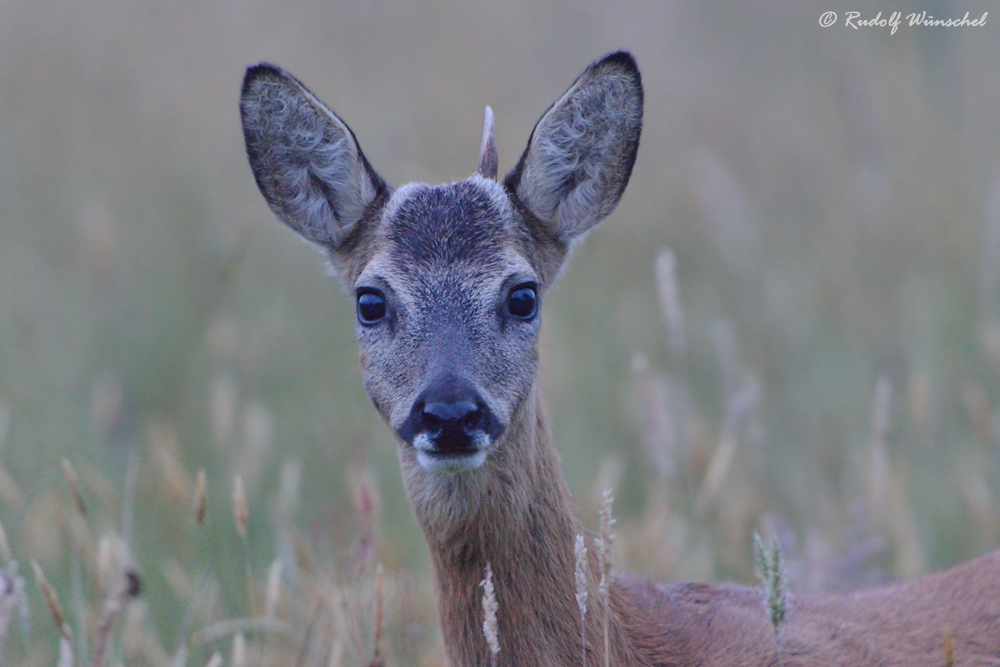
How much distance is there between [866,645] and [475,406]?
1.65m

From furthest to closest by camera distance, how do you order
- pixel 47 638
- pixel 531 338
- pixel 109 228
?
1. pixel 109 228
2. pixel 47 638
3. pixel 531 338

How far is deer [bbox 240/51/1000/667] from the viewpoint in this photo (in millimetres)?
3943

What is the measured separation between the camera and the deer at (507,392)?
12.9 feet

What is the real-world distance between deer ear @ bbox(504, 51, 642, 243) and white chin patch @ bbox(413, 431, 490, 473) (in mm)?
1197

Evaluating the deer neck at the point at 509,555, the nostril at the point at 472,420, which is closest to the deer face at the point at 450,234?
the nostril at the point at 472,420

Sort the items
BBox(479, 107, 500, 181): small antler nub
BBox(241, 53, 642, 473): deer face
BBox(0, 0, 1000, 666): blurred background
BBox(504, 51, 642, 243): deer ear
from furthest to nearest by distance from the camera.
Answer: BBox(0, 0, 1000, 666): blurred background
BBox(479, 107, 500, 181): small antler nub
BBox(504, 51, 642, 243): deer ear
BBox(241, 53, 642, 473): deer face

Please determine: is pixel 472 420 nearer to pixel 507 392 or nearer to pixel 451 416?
pixel 451 416

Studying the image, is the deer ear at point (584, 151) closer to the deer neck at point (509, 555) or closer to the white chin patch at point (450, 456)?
the deer neck at point (509, 555)

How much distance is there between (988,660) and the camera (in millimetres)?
4301

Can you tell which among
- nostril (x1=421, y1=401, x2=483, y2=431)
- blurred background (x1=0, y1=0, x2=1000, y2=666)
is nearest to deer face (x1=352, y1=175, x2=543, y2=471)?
nostril (x1=421, y1=401, x2=483, y2=431)

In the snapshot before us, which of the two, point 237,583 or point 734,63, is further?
point 734,63

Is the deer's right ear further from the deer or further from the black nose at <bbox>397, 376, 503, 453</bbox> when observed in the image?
the black nose at <bbox>397, 376, 503, 453</bbox>

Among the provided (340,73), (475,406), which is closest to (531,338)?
(475,406)

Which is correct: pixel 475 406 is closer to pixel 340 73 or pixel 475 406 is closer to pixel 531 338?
pixel 531 338
